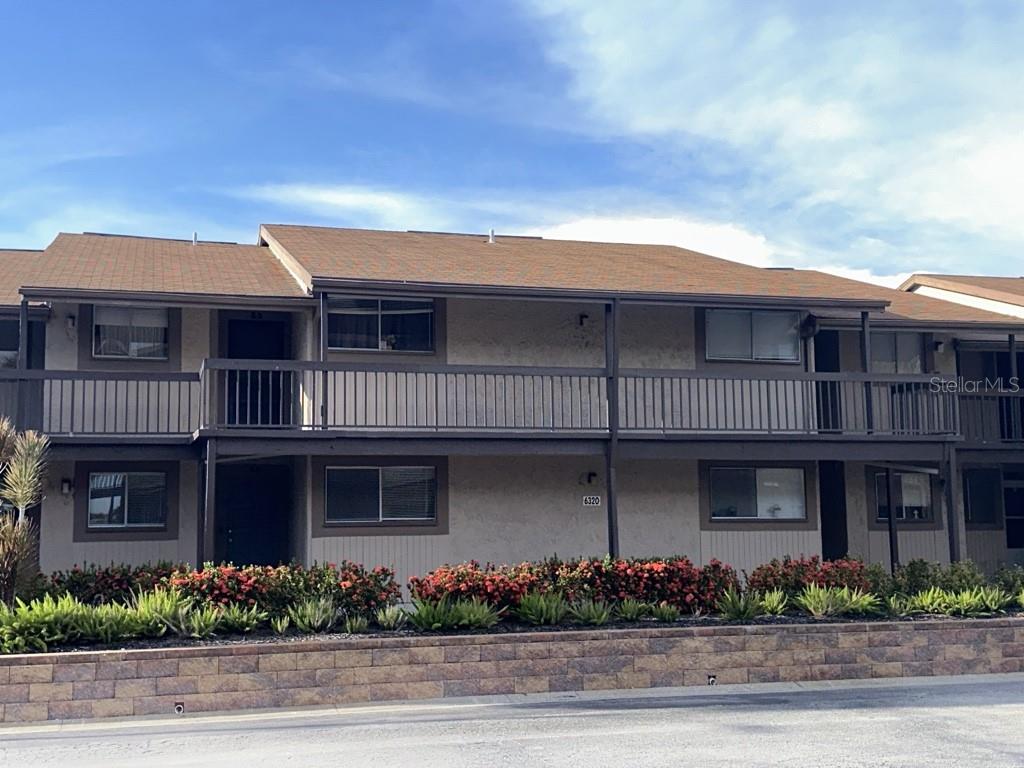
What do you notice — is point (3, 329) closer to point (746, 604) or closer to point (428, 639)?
point (428, 639)

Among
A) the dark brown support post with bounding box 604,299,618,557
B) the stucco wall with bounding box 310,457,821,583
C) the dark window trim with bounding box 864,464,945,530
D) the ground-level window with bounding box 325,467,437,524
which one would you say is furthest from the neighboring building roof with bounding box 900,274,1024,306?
the ground-level window with bounding box 325,467,437,524

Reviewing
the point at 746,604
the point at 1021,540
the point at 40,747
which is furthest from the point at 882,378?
the point at 40,747

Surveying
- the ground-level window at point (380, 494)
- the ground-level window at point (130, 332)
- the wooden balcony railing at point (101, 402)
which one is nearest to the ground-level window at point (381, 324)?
the ground-level window at point (380, 494)

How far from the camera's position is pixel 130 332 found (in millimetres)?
19016

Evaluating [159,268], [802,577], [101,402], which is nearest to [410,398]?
[101,402]

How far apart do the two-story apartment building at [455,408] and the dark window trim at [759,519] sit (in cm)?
3

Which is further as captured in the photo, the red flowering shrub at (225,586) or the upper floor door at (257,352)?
A: the upper floor door at (257,352)

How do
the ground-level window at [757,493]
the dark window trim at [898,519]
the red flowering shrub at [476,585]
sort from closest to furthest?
the red flowering shrub at [476,585]
the ground-level window at [757,493]
the dark window trim at [898,519]

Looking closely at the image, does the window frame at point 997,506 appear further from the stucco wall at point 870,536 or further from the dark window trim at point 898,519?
the stucco wall at point 870,536

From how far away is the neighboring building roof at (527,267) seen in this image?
1827cm

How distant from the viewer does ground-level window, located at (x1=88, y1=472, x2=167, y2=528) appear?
18844 mm

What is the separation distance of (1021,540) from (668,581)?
11.7 meters

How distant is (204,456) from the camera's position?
17.4 m

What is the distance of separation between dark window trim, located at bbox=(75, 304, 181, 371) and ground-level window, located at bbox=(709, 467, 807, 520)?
9339 millimetres
